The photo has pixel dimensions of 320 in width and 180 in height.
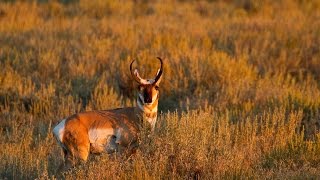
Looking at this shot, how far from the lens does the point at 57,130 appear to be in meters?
6.63

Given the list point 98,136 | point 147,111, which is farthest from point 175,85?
point 98,136

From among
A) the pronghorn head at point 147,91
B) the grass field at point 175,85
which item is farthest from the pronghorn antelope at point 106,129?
the grass field at point 175,85

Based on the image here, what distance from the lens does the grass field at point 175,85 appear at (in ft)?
21.7

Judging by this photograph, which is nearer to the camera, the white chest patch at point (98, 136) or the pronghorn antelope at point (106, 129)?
the pronghorn antelope at point (106, 129)

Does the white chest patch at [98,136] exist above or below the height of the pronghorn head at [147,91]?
below

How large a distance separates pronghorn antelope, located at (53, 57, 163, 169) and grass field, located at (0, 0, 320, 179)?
198 millimetres

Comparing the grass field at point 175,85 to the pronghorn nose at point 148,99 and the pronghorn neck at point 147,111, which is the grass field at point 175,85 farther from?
the pronghorn nose at point 148,99

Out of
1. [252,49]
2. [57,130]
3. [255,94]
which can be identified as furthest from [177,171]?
[252,49]

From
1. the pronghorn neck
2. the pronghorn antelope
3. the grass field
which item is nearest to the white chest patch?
the pronghorn antelope

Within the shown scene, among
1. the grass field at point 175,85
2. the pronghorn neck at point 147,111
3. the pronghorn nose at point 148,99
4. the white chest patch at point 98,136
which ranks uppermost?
the pronghorn nose at point 148,99

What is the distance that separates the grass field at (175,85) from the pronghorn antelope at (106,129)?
0.65ft

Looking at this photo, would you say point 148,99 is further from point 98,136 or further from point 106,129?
point 98,136

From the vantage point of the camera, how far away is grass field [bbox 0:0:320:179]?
21.7ft

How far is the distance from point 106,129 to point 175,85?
456 centimetres
